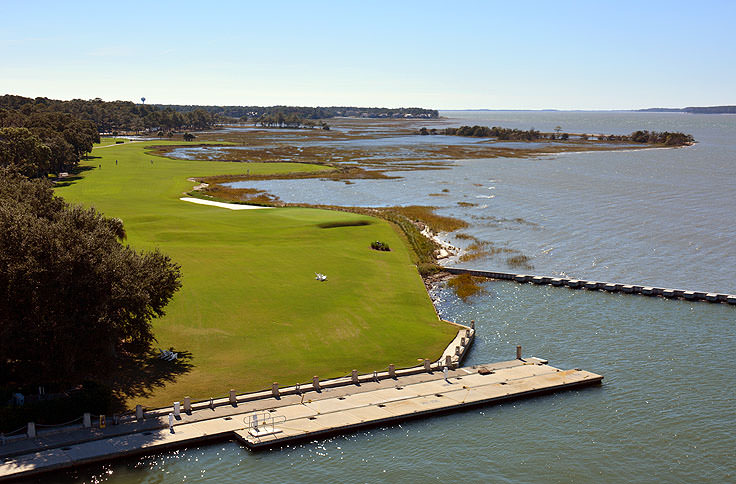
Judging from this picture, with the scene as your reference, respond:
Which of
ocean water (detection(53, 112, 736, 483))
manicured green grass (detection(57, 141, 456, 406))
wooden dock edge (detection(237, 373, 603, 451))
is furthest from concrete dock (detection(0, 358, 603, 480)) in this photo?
manicured green grass (detection(57, 141, 456, 406))

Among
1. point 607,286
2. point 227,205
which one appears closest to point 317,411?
point 607,286

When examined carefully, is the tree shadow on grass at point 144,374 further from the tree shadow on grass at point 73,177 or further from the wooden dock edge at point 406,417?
the tree shadow on grass at point 73,177

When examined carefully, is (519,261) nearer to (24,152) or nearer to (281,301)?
(281,301)

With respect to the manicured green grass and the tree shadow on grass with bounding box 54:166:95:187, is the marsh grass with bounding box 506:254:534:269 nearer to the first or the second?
the manicured green grass

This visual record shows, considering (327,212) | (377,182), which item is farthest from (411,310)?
(377,182)

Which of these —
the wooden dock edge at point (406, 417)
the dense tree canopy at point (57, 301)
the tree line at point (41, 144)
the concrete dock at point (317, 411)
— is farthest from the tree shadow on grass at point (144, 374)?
the tree line at point (41, 144)

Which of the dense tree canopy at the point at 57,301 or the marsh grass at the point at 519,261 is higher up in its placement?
the dense tree canopy at the point at 57,301
